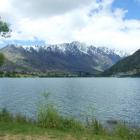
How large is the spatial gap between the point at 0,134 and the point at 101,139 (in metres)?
6.69

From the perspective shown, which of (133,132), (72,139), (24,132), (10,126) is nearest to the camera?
(72,139)

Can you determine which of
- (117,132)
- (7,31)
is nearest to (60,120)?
(117,132)

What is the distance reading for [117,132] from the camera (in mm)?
27328

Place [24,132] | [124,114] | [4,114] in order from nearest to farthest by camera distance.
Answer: [24,132], [4,114], [124,114]

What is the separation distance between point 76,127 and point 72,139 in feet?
23.6

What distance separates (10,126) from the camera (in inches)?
965

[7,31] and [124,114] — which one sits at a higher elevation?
[7,31]

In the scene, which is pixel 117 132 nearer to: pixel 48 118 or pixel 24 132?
pixel 48 118

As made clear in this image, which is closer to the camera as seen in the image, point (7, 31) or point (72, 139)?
point (72, 139)

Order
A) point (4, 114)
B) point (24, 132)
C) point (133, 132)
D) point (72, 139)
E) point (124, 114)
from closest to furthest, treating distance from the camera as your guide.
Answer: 1. point (72, 139)
2. point (24, 132)
3. point (133, 132)
4. point (4, 114)
5. point (124, 114)

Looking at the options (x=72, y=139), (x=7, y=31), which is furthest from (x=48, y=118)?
(x=7, y=31)

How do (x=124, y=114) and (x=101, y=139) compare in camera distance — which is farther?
(x=124, y=114)

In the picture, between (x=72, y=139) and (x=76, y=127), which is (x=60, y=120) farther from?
(x=72, y=139)

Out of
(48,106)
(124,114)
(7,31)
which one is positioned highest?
(7,31)
